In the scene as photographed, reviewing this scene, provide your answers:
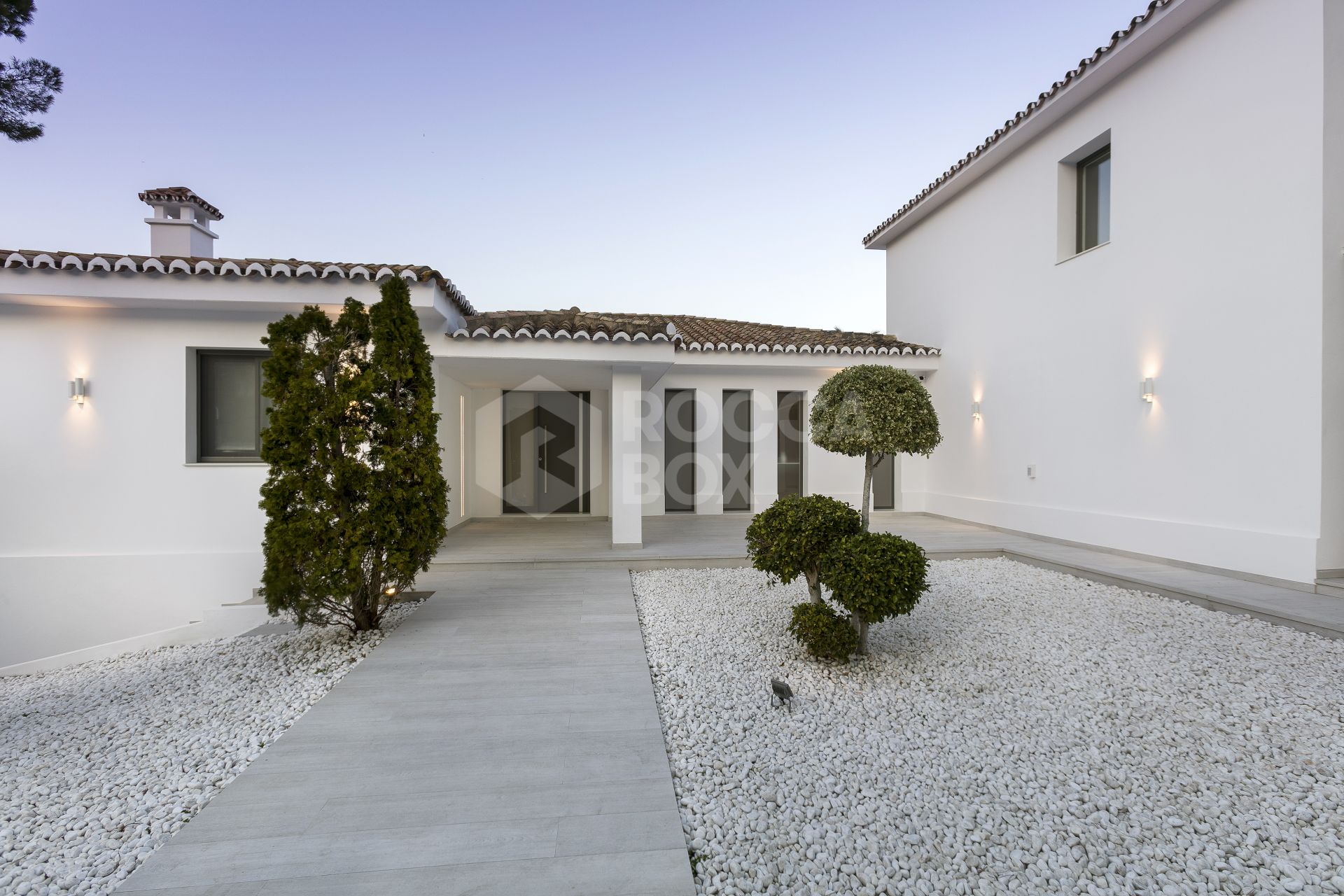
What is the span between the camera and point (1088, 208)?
27.8 feet

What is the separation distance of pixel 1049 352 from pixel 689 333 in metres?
6.28

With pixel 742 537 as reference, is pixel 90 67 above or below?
above

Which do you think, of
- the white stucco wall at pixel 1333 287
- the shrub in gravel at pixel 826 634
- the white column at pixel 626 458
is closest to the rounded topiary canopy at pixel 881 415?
the shrub in gravel at pixel 826 634

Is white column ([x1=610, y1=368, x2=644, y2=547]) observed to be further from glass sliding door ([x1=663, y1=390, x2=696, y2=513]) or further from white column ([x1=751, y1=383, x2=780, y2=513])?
white column ([x1=751, y1=383, x2=780, y2=513])

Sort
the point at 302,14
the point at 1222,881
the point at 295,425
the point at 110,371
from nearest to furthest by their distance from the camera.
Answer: the point at 1222,881
the point at 295,425
the point at 110,371
the point at 302,14

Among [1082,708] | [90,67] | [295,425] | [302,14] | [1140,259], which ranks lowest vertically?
[1082,708]

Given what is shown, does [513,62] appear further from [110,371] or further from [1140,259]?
[1140,259]

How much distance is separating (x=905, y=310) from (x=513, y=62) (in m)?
9.54

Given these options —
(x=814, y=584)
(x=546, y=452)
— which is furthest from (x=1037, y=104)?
(x=546, y=452)

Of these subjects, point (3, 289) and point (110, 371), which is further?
point (110, 371)

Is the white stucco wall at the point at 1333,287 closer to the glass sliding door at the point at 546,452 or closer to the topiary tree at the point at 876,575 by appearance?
the topiary tree at the point at 876,575

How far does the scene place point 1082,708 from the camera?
11.5 ft

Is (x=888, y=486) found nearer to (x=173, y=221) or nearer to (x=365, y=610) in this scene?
(x=365, y=610)

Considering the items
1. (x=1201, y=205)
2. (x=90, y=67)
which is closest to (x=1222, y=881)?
(x=1201, y=205)
